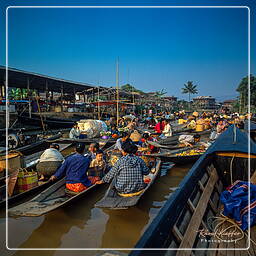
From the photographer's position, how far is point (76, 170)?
4734mm

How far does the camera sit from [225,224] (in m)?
3.27

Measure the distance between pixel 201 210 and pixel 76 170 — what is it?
2.63 meters

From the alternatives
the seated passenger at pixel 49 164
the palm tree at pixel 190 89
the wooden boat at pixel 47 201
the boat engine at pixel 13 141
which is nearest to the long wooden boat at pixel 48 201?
the wooden boat at pixel 47 201

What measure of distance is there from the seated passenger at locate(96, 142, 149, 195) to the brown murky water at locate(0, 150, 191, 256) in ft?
2.39

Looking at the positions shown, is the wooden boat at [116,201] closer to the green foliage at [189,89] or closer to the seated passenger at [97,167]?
the seated passenger at [97,167]

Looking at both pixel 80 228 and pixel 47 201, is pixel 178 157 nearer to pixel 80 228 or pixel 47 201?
pixel 80 228

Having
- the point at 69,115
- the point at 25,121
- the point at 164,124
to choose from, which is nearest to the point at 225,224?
the point at 164,124

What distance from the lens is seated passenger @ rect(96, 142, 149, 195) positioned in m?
4.12

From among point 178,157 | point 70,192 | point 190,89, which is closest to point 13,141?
point 70,192

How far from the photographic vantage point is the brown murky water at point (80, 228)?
382 cm

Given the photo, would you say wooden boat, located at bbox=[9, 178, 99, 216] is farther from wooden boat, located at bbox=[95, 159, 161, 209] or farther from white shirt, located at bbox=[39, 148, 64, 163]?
white shirt, located at bbox=[39, 148, 64, 163]

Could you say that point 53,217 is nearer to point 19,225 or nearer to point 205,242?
point 19,225

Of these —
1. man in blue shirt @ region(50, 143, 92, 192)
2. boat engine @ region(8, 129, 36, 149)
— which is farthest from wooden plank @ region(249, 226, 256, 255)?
boat engine @ region(8, 129, 36, 149)

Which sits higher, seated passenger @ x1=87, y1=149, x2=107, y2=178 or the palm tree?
the palm tree
